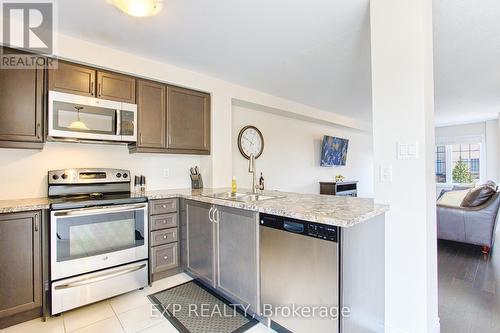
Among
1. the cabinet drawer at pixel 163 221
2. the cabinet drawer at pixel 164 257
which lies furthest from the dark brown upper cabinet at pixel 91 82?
the cabinet drawer at pixel 164 257

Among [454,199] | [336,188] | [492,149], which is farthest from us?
[492,149]

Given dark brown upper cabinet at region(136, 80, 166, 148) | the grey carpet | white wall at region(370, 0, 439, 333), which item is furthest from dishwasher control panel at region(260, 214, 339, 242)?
dark brown upper cabinet at region(136, 80, 166, 148)

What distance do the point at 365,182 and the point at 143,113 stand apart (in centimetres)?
664

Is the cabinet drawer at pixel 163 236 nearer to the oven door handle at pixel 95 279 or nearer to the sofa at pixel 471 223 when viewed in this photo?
the oven door handle at pixel 95 279

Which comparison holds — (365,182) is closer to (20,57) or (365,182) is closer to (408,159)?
(408,159)

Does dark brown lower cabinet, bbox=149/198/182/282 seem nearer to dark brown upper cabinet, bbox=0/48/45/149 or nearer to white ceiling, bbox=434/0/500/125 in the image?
dark brown upper cabinet, bbox=0/48/45/149

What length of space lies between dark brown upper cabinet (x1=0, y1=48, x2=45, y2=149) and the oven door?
0.74 m

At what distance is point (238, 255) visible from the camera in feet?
6.40

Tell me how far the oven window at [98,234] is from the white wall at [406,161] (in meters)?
2.18

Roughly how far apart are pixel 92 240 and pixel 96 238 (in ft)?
0.11

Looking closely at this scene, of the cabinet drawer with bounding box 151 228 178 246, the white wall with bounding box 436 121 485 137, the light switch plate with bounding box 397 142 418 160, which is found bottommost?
the cabinet drawer with bounding box 151 228 178 246

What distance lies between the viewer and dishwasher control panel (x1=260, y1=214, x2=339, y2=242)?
1.39m

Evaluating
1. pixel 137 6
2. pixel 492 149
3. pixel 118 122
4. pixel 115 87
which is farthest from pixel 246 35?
pixel 492 149

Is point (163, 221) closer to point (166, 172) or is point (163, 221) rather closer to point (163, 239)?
point (163, 239)
